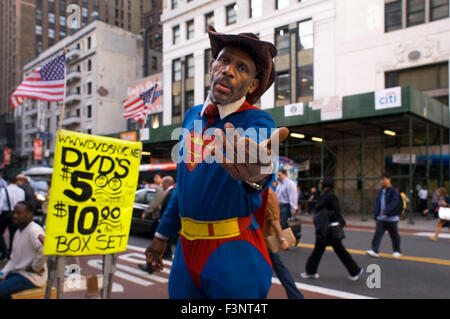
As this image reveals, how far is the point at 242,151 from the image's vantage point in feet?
3.27

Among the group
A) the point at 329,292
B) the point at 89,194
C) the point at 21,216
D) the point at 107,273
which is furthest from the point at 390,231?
the point at 21,216

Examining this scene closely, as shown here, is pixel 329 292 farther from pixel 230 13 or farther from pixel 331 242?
pixel 230 13

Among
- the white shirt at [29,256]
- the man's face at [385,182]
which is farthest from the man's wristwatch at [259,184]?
the man's face at [385,182]

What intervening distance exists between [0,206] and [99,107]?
11.6ft

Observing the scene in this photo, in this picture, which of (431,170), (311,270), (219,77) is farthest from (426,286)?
(431,170)

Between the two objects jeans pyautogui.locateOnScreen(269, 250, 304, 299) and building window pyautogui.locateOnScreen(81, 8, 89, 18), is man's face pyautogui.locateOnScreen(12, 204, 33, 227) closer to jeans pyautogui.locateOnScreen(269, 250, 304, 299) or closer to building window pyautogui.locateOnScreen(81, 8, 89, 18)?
building window pyautogui.locateOnScreen(81, 8, 89, 18)

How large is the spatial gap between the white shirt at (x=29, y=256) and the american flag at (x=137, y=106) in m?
2.30

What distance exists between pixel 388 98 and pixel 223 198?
12.7m

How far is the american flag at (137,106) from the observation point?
573 cm

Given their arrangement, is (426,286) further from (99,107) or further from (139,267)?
(99,107)

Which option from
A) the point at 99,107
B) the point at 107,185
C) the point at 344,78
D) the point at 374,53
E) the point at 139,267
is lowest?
the point at 139,267

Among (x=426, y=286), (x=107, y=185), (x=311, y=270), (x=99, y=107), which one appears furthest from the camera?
(x=311, y=270)

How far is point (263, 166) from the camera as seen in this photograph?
1.06m

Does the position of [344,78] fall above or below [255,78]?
above
